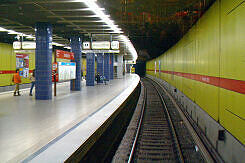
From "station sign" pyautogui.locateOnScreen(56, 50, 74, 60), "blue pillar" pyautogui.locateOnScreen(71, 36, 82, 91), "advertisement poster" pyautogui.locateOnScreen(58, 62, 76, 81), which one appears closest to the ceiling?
"station sign" pyautogui.locateOnScreen(56, 50, 74, 60)

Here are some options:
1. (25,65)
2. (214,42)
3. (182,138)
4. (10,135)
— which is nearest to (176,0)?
(214,42)

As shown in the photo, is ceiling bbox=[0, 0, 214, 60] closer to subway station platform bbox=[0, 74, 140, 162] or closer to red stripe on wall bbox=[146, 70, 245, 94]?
red stripe on wall bbox=[146, 70, 245, 94]

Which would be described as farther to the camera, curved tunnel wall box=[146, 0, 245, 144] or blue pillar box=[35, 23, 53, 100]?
blue pillar box=[35, 23, 53, 100]

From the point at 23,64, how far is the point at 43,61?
8.18 meters

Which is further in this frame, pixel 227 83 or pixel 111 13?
pixel 111 13

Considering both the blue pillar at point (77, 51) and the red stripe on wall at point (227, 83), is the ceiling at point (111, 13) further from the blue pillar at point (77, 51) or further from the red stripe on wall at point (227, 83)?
the blue pillar at point (77, 51)

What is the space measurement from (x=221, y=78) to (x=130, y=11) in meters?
4.81

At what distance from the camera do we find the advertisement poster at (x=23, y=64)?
1833cm

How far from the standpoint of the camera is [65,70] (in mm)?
13211

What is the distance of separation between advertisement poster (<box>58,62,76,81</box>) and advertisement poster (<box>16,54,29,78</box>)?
6113 mm

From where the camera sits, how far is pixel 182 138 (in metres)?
7.70

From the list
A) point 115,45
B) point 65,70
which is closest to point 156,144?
point 65,70

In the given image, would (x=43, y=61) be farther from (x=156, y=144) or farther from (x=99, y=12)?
(x=156, y=144)

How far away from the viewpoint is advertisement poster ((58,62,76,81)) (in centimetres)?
1261
